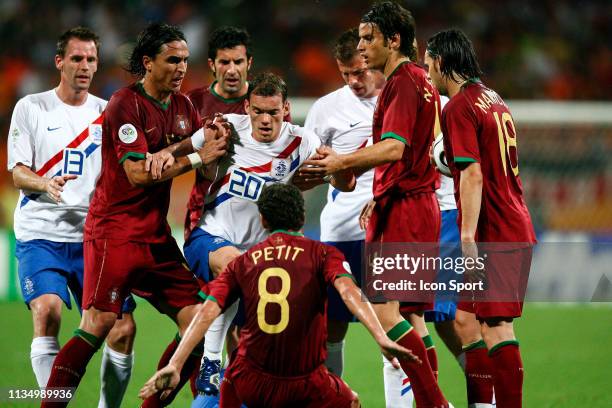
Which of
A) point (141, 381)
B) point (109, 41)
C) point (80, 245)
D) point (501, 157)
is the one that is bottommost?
point (141, 381)

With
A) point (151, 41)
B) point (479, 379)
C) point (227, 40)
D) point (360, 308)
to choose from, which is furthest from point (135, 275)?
point (479, 379)

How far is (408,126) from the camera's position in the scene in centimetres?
509

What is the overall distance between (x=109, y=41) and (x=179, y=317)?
972cm

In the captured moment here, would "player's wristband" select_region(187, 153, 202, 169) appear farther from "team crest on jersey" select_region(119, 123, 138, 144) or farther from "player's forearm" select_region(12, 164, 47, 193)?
"player's forearm" select_region(12, 164, 47, 193)

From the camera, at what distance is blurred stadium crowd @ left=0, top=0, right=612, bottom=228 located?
47.0ft

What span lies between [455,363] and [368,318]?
4128 mm

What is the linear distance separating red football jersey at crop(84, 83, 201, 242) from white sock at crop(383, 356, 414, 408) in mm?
1566

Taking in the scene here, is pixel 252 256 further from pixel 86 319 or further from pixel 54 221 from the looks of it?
pixel 54 221

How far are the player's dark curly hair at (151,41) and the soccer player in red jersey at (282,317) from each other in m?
1.47

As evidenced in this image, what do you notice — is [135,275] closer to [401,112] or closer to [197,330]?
[197,330]

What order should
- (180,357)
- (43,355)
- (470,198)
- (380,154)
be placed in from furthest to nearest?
(43,355) → (380,154) → (470,198) → (180,357)

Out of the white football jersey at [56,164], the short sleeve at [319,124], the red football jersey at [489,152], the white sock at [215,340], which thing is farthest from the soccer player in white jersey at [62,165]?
the red football jersey at [489,152]

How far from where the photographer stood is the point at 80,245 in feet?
20.0

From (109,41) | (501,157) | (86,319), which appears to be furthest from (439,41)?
(109,41)
